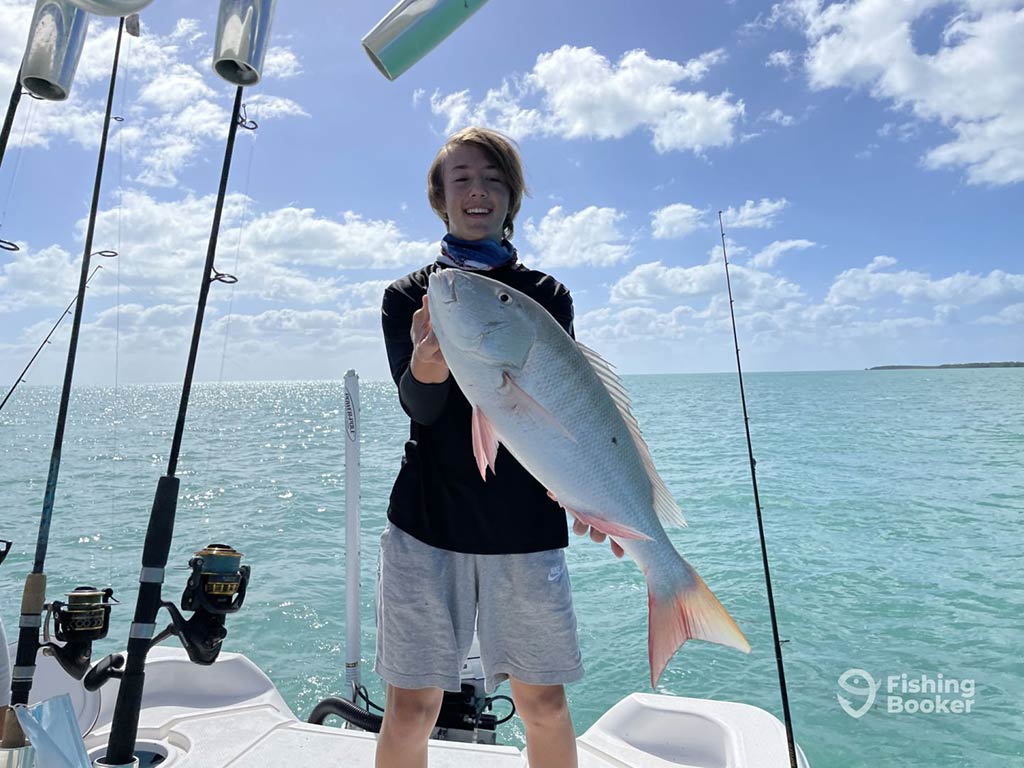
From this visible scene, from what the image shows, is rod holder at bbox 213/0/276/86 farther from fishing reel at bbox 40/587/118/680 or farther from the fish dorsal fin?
fishing reel at bbox 40/587/118/680

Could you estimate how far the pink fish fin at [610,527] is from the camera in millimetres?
1882

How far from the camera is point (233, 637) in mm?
7547

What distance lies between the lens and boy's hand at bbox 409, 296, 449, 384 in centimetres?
188

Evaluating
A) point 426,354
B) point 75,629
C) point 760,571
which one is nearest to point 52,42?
point 426,354

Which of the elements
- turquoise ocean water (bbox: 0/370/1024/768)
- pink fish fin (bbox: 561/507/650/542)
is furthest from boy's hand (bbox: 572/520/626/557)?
turquoise ocean water (bbox: 0/370/1024/768)

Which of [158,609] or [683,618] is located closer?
[683,618]

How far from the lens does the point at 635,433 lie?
2002 millimetres

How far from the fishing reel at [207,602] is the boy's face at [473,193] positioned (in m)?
1.42

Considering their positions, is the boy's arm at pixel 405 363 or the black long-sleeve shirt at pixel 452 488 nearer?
the boy's arm at pixel 405 363

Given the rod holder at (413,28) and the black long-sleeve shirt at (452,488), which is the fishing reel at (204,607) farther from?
the rod holder at (413,28)

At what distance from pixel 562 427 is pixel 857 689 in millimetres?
5936

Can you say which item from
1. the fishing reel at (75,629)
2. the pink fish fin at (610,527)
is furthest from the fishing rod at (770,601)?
the fishing reel at (75,629)

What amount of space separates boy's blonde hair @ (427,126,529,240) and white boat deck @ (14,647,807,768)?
90.2 inches

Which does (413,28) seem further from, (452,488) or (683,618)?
(683,618)
